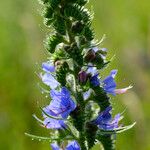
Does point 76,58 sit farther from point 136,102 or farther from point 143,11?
point 143,11

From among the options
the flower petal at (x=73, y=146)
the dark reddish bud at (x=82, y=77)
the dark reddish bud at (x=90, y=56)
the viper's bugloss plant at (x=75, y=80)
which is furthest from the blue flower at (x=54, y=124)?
the dark reddish bud at (x=90, y=56)

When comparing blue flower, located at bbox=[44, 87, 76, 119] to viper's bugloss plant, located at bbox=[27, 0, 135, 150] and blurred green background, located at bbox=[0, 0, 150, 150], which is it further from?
blurred green background, located at bbox=[0, 0, 150, 150]

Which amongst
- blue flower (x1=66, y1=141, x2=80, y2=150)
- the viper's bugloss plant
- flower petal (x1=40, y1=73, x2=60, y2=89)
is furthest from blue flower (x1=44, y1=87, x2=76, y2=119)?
blue flower (x1=66, y1=141, x2=80, y2=150)

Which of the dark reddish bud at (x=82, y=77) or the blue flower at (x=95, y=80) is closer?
the dark reddish bud at (x=82, y=77)

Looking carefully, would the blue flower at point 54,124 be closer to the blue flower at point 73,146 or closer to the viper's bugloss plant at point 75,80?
the viper's bugloss plant at point 75,80

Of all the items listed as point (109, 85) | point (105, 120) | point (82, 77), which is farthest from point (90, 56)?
point (105, 120)

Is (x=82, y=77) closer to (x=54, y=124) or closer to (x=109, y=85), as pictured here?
(x=109, y=85)

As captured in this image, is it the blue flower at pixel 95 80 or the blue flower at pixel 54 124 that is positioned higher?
the blue flower at pixel 95 80
